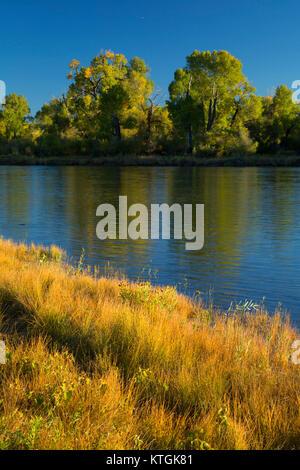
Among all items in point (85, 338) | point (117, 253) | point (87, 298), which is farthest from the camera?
point (117, 253)

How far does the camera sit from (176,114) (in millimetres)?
75062

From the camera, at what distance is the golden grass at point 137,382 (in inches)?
139

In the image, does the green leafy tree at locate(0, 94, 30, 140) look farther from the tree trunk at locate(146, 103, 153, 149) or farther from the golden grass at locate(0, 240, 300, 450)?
the golden grass at locate(0, 240, 300, 450)

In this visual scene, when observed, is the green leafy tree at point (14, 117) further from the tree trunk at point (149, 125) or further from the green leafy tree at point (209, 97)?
the green leafy tree at point (209, 97)

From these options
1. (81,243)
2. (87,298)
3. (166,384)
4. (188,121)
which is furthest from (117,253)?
(188,121)

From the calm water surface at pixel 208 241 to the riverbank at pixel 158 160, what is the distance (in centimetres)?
3703

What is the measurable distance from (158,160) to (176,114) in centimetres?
851

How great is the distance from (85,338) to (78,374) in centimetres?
91

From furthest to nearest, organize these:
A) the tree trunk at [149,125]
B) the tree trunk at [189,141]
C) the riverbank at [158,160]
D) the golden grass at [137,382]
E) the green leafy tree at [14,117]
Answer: the green leafy tree at [14,117]
the tree trunk at [149,125]
the tree trunk at [189,141]
the riverbank at [158,160]
the golden grass at [137,382]

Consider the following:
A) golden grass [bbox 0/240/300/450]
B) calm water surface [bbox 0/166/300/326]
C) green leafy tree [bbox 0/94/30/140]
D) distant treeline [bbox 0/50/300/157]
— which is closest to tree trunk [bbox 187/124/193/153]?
distant treeline [bbox 0/50/300/157]

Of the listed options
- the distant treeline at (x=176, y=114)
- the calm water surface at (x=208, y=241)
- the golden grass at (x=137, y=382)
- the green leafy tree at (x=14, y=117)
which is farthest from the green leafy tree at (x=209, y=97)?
the golden grass at (x=137, y=382)

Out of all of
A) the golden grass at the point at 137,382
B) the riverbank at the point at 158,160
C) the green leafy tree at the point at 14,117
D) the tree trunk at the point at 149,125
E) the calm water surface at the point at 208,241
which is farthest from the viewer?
the green leafy tree at the point at 14,117

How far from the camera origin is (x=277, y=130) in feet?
248

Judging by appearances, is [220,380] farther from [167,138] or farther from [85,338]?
[167,138]
